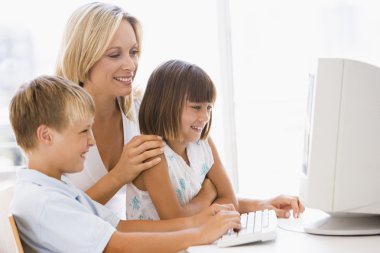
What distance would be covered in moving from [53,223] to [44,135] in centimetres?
22

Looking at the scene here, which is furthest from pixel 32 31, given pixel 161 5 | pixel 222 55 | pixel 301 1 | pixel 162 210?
pixel 162 210

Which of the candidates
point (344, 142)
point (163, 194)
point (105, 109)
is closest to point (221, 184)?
point (163, 194)

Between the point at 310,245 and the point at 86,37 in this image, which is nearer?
the point at 310,245

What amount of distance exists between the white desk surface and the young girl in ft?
1.16

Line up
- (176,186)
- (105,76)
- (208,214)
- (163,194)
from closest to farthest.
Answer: (208,214) → (163,194) → (176,186) → (105,76)

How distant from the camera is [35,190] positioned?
1.37 m

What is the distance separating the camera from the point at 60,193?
141 centimetres

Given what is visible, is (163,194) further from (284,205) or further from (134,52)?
(134,52)

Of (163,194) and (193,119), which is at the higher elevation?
(193,119)

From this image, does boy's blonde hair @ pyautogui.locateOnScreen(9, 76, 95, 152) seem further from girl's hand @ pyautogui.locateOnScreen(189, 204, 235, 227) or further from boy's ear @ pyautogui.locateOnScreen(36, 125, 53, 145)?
girl's hand @ pyautogui.locateOnScreen(189, 204, 235, 227)

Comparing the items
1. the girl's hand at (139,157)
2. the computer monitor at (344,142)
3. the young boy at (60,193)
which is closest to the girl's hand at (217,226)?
the young boy at (60,193)

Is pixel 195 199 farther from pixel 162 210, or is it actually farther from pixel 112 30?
pixel 112 30

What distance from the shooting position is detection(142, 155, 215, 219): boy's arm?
1707mm

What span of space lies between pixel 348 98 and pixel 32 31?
2.44 m
